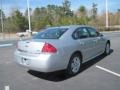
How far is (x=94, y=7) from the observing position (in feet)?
258

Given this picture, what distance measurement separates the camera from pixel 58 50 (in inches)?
255

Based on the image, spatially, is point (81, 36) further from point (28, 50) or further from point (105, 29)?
point (105, 29)

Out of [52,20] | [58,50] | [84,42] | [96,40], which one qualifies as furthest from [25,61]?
[52,20]

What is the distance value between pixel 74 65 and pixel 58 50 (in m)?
1.07

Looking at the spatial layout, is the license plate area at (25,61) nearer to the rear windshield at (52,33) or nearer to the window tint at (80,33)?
the rear windshield at (52,33)

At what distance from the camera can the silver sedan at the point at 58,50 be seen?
637cm

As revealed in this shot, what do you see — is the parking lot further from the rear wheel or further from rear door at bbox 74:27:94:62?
rear door at bbox 74:27:94:62

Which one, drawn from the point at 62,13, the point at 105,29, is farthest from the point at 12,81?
the point at 62,13

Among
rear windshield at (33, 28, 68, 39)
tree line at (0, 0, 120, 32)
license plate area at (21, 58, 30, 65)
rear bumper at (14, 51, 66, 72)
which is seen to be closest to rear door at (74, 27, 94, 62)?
rear windshield at (33, 28, 68, 39)

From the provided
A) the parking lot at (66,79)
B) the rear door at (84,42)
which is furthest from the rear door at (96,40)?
the parking lot at (66,79)

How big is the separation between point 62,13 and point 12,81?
Answer: 209ft

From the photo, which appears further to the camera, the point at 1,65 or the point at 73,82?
the point at 1,65

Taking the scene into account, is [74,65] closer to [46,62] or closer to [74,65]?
[74,65]

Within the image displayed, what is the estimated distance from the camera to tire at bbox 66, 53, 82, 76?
6992 millimetres
